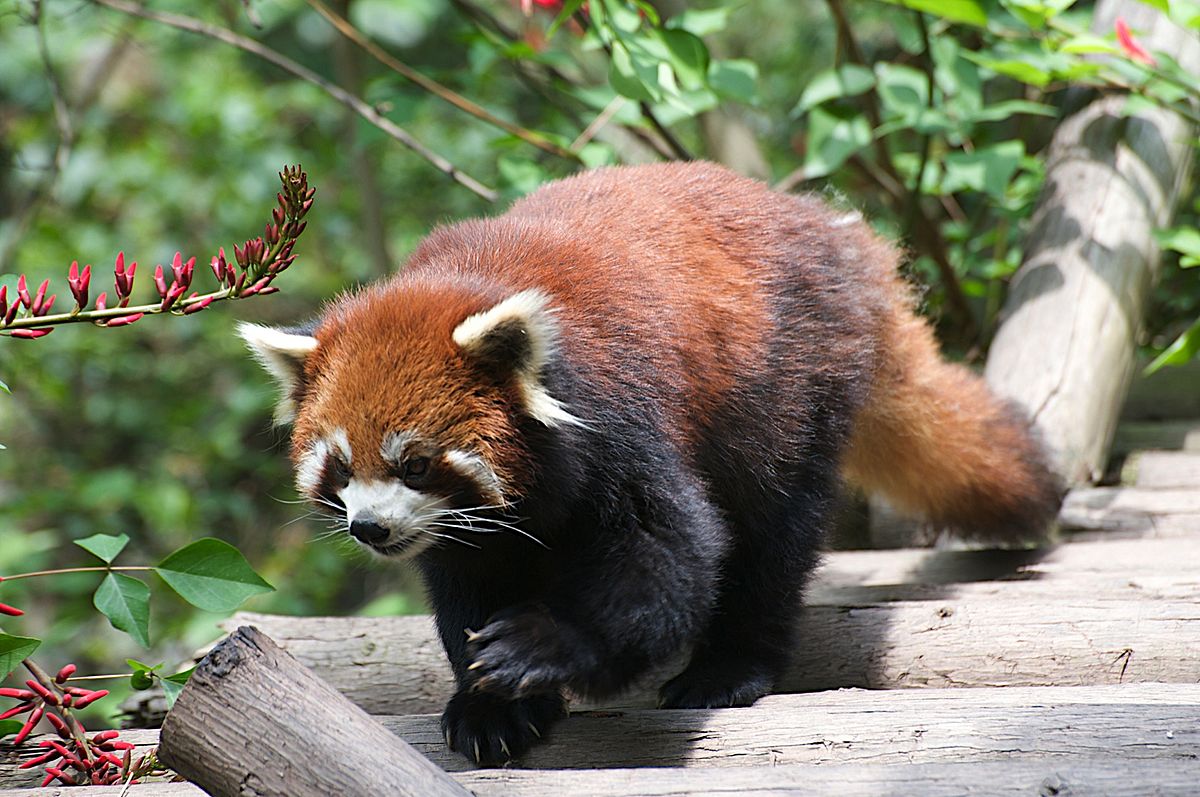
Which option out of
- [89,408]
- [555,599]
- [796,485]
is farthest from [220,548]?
[89,408]

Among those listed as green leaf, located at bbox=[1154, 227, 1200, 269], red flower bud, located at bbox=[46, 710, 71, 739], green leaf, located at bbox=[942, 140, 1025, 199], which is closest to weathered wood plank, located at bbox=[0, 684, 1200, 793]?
red flower bud, located at bbox=[46, 710, 71, 739]

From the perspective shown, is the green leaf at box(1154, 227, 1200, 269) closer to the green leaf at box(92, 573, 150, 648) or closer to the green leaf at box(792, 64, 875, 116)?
the green leaf at box(792, 64, 875, 116)

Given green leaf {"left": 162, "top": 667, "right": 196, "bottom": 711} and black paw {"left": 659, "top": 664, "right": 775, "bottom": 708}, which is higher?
green leaf {"left": 162, "top": 667, "right": 196, "bottom": 711}

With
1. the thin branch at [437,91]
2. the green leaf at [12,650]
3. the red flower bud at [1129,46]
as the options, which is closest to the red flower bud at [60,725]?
the green leaf at [12,650]

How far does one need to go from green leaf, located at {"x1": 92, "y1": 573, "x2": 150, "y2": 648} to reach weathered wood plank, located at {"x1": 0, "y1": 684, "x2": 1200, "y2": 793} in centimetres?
33

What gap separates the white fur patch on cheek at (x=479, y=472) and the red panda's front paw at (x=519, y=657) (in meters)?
0.21

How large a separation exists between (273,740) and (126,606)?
675mm

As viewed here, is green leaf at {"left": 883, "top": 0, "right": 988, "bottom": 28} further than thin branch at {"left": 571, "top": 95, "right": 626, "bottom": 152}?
No

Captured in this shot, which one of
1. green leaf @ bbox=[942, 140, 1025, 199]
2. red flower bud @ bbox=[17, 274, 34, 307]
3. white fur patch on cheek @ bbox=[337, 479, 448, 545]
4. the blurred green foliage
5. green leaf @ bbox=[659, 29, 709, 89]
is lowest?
the blurred green foliage

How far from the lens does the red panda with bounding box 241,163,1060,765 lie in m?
2.04

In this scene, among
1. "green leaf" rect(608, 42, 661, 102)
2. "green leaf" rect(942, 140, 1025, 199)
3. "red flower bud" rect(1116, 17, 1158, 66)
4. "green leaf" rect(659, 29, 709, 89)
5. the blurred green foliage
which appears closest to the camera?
"green leaf" rect(608, 42, 661, 102)

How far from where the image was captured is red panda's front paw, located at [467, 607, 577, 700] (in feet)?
6.56

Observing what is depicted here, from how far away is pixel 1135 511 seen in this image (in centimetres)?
314

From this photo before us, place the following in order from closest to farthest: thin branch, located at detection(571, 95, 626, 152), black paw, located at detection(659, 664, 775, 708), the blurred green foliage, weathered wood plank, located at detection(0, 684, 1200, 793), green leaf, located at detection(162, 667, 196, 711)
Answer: weathered wood plank, located at detection(0, 684, 1200, 793)
green leaf, located at detection(162, 667, 196, 711)
black paw, located at detection(659, 664, 775, 708)
thin branch, located at detection(571, 95, 626, 152)
the blurred green foliage
